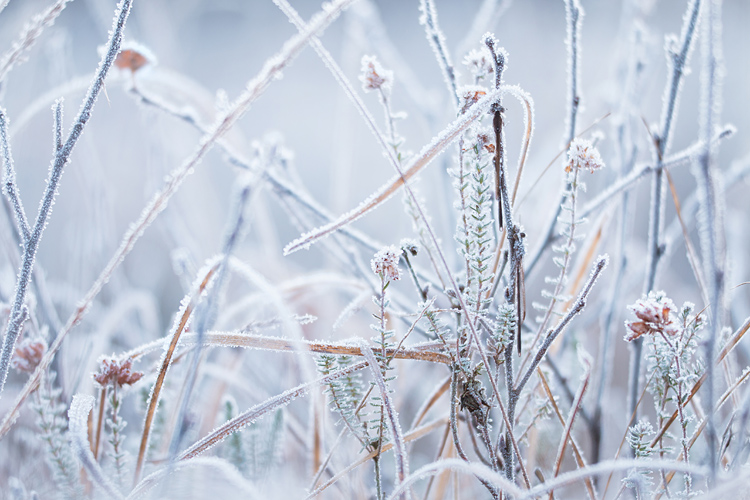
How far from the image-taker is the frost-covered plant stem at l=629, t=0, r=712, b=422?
0.37 metres

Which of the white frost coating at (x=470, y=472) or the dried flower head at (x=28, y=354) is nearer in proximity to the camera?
the white frost coating at (x=470, y=472)

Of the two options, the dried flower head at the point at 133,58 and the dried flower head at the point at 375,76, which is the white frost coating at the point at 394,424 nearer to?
the dried flower head at the point at 375,76

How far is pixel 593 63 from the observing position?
1717 mm

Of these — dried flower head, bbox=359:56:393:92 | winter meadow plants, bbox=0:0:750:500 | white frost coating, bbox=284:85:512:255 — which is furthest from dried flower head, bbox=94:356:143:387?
dried flower head, bbox=359:56:393:92

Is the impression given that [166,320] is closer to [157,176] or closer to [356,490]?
[157,176]

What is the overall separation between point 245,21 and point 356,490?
1945mm

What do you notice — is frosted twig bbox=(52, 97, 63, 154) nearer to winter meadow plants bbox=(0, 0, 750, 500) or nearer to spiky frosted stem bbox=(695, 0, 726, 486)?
winter meadow plants bbox=(0, 0, 750, 500)

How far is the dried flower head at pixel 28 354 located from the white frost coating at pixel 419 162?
0.21 metres

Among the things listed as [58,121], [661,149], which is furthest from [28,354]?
[661,149]

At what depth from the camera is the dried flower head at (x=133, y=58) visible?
0.41 m

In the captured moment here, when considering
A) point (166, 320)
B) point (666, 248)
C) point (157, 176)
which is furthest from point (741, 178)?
point (166, 320)

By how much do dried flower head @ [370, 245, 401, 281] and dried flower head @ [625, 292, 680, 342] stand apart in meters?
0.14

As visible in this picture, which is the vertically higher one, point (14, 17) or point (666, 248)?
point (14, 17)

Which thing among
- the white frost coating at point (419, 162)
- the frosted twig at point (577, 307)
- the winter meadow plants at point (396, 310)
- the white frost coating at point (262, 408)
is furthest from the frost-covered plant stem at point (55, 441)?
the frosted twig at point (577, 307)
